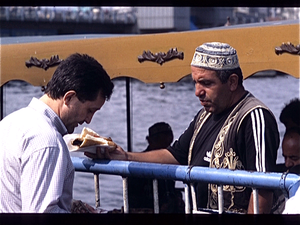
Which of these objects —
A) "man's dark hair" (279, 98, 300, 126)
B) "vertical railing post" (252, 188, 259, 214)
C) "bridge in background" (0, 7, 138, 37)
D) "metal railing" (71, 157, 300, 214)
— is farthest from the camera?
"bridge in background" (0, 7, 138, 37)

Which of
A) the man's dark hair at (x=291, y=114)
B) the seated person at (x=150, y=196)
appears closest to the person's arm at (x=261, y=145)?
the man's dark hair at (x=291, y=114)

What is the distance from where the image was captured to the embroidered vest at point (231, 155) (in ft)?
10.8

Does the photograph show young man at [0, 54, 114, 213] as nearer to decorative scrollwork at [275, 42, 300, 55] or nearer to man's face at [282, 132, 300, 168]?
decorative scrollwork at [275, 42, 300, 55]

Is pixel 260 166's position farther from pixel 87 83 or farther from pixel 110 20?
pixel 110 20

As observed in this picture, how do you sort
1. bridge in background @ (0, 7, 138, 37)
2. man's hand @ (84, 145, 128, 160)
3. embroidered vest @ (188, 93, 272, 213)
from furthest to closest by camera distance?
bridge in background @ (0, 7, 138, 37), man's hand @ (84, 145, 128, 160), embroidered vest @ (188, 93, 272, 213)

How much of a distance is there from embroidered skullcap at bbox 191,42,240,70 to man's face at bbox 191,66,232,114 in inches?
1.6

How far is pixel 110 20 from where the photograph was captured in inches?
1373

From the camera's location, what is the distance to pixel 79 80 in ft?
9.18

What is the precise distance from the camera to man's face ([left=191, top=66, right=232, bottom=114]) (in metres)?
3.45

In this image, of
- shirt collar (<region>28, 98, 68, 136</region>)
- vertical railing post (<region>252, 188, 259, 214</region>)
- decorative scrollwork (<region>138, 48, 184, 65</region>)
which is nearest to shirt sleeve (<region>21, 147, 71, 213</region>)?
shirt collar (<region>28, 98, 68, 136</region>)

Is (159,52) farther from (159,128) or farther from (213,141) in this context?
(159,128)

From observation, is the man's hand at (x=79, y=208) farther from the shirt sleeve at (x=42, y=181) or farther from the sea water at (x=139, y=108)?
the sea water at (x=139, y=108)

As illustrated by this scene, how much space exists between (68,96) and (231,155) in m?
1.02
